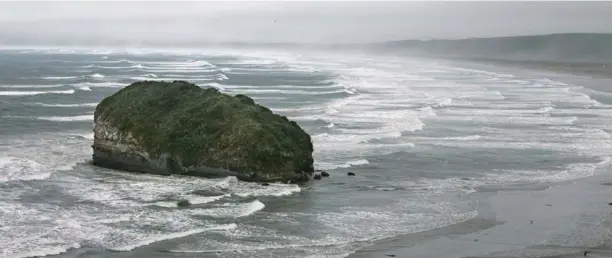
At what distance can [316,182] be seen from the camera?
23672mm

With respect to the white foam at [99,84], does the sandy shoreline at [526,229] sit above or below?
below

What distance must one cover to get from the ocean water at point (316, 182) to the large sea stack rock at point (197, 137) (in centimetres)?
67

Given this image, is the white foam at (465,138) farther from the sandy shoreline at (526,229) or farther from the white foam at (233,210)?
the white foam at (233,210)

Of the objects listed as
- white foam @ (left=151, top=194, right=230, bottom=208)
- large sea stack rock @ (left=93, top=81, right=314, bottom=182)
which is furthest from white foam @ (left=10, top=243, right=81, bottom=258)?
large sea stack rock @ (left=93, top=81, right=314, bottom=182)

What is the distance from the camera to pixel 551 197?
2170 cm

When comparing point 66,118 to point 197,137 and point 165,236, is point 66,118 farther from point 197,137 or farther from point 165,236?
point 165,236

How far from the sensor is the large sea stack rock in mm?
23422

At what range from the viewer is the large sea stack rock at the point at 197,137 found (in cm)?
2342

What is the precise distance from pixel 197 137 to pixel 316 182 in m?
4.13

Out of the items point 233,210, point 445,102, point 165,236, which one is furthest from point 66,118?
point 165,236

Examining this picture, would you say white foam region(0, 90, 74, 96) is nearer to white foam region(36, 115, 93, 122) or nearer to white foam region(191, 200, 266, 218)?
white foam region(36, 115, 93, 122)

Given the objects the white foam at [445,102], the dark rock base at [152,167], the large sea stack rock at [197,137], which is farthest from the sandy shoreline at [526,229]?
the white foam at [445,102]

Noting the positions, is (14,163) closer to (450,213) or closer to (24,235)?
(24,235)

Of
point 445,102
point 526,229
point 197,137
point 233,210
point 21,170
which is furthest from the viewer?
point 445,102
